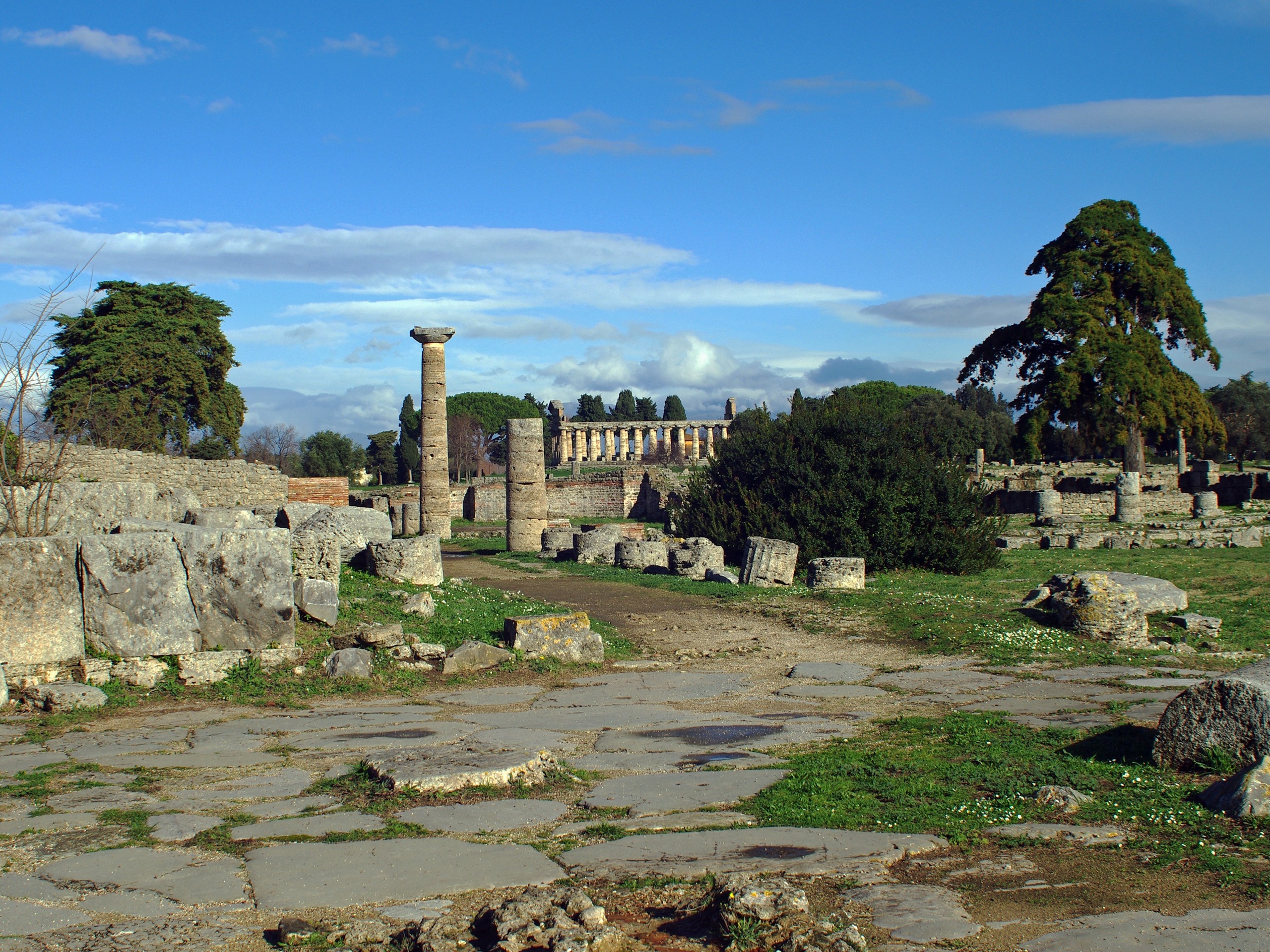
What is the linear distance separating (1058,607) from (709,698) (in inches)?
206

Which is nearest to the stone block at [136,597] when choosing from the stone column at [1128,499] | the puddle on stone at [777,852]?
the puddle on stone at [777,852]

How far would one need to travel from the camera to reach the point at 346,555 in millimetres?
13078

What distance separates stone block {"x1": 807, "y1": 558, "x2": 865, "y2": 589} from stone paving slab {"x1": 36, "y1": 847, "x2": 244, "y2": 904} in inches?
479

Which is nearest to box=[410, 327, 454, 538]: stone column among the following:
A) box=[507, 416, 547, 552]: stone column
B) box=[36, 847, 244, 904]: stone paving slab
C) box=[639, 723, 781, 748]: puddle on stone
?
box=[507, 416, 547, 552]: stone column

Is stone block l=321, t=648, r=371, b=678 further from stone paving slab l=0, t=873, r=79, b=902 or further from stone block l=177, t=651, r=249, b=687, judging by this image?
stone paving slab l=0, t=873, r=79, b=902

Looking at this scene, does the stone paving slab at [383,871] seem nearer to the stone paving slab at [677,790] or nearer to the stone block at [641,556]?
the stone paving slab at [677,790]

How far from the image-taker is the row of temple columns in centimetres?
9262

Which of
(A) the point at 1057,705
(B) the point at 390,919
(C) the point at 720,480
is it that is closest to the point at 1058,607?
(A) the point at 1057,705

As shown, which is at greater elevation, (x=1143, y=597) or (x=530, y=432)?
(x=530, y=432)

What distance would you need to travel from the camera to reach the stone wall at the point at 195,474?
23.3 m

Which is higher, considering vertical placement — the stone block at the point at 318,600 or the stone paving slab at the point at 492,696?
the stone block at the point at 318,600

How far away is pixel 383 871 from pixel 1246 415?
6435cm

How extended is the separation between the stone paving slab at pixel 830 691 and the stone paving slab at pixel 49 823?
17.4ft

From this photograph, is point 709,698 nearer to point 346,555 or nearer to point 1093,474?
point 346,555
